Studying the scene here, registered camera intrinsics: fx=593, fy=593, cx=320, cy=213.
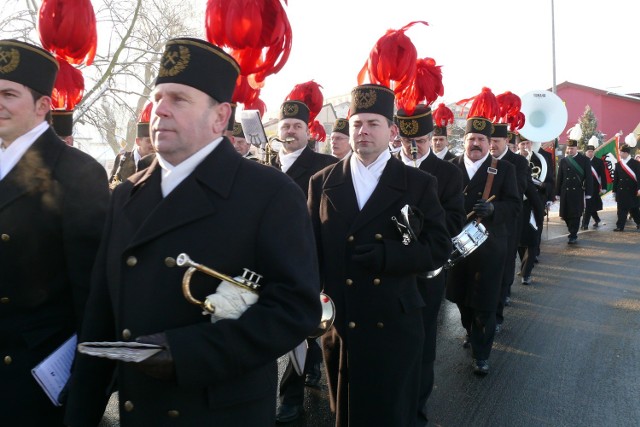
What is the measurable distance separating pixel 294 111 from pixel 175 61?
13.4 feet

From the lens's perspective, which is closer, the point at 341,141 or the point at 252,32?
the point at 252,32

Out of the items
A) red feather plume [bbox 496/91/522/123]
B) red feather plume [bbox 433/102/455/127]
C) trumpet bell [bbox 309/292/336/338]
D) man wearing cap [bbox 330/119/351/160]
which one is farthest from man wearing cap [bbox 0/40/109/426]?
red feather plume [bbox 496/91/522/123]

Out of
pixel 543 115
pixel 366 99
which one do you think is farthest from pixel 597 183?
pixel 366 99

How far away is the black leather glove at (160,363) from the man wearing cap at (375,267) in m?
1.64

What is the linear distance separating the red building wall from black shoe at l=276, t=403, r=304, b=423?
155ft

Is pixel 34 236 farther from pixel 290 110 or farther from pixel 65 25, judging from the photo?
pixel 290 110

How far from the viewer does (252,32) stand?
303 centimetres

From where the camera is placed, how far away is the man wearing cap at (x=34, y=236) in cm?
257

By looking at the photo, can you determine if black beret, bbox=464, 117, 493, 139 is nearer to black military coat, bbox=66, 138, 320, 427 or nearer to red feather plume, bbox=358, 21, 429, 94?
red feather plume, bbox=358, 21, 429, 94

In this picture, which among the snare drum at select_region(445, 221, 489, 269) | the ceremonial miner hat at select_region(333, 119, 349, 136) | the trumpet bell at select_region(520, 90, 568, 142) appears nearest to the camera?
the snare drum at select_region(445, 221, 489, 269)

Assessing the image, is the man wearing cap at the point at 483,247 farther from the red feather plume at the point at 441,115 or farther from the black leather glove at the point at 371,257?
the black leather glove at the point at 371,257

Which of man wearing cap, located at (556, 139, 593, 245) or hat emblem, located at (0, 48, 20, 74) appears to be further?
man wearing cap, located at (556, 139, 593, 245)

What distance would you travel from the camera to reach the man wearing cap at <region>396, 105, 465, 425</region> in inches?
173

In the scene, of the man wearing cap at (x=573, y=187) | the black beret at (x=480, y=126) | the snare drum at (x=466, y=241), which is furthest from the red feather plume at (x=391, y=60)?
the man wearing cap at (x=573, y=187)
